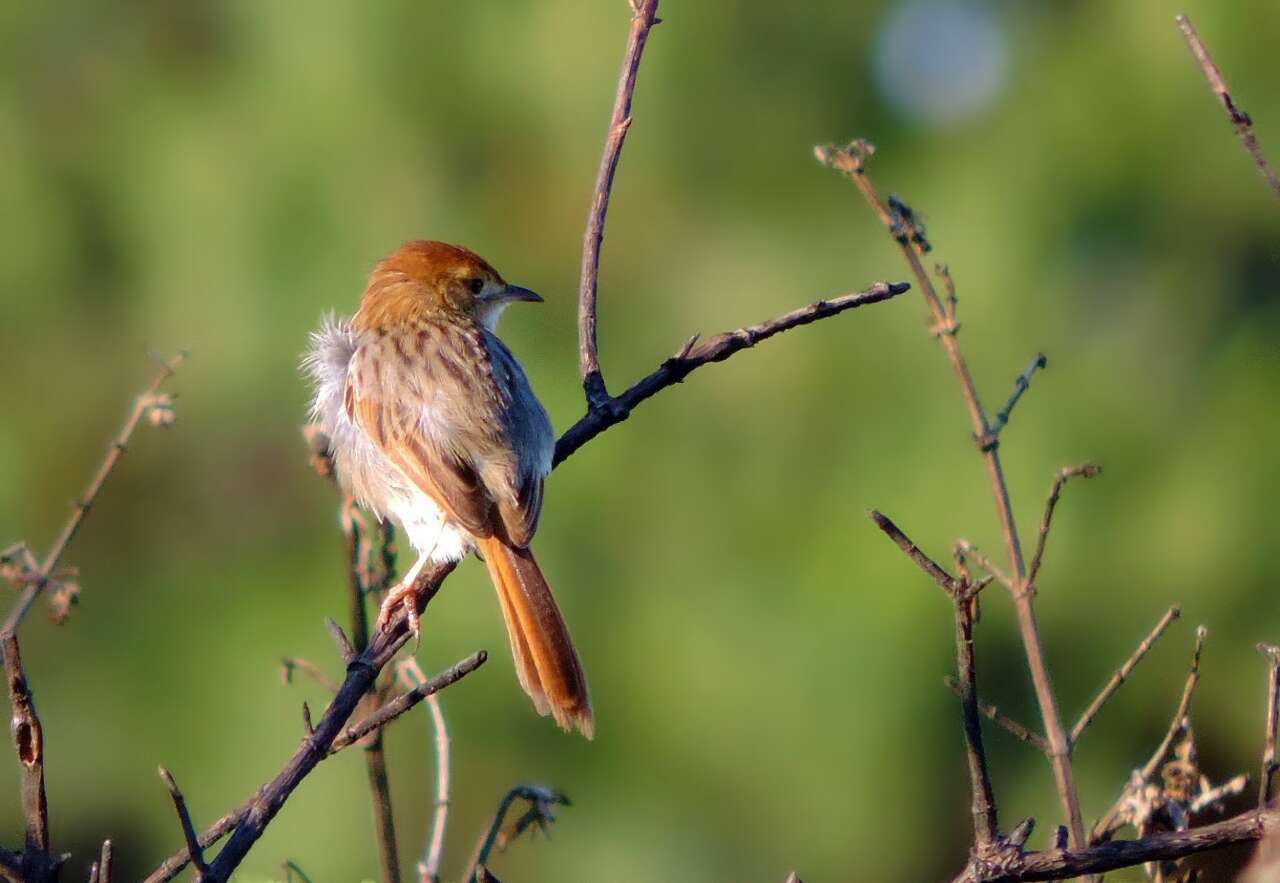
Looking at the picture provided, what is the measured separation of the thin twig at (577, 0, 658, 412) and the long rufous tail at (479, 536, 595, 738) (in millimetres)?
585

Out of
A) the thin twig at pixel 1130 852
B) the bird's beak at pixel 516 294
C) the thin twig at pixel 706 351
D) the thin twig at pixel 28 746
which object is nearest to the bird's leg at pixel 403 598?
the thin twig at pixel 706 351

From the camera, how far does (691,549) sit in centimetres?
701

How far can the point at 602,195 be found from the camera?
3516mm

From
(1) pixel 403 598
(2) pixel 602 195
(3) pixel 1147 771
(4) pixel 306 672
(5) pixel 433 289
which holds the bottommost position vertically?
(3) pixel 1147 771

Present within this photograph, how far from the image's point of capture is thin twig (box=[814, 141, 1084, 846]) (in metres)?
2.49

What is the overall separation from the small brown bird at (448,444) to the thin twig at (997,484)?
120 cm

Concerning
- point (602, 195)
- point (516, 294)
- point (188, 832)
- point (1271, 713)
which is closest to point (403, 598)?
point (602, 195)

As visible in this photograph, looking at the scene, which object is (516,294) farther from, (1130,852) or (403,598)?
(1130,852)

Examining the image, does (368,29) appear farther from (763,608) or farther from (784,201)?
(763,608)

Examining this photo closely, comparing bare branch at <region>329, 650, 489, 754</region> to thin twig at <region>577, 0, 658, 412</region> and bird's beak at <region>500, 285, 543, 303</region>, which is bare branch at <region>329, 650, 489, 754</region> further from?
bird's beak at <region>500, 285, 543, 303</region>

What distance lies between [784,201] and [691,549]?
187 cm

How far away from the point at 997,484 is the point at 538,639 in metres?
1.48

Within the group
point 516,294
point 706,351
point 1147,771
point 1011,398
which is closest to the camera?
point 1147,771

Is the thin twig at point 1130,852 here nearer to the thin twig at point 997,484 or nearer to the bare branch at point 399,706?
the thin twig at point 997,484
